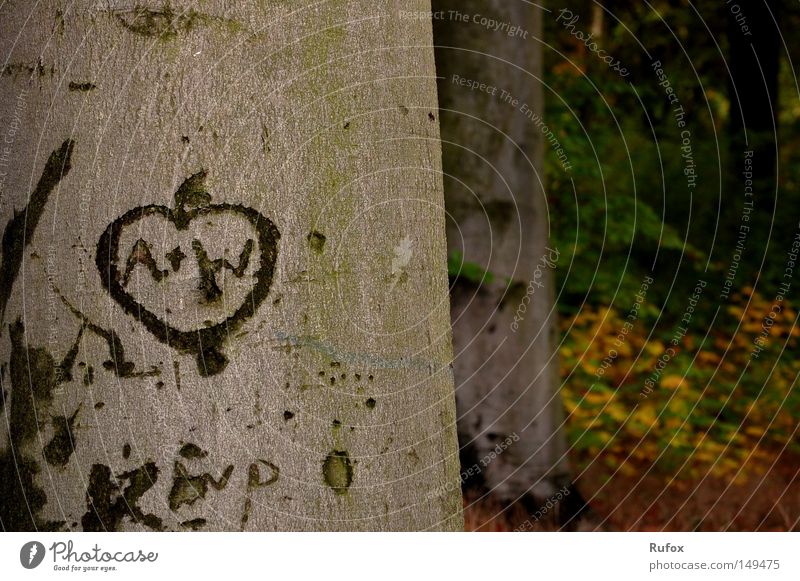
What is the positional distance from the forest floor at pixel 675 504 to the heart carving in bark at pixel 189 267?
2696 mm

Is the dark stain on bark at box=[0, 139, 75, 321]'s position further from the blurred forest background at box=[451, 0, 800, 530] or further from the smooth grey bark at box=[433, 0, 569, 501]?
the smooth grey bark at box=[433, 0, 569, 501]

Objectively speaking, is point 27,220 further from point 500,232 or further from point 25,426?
point 500,232

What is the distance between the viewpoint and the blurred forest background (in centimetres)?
515

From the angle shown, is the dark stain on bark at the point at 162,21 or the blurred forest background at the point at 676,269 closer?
the dark stain on bark at the point at 162,21

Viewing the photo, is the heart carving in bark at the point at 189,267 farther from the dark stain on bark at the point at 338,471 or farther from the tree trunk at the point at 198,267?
the dark stain on bark at the point at 338,471

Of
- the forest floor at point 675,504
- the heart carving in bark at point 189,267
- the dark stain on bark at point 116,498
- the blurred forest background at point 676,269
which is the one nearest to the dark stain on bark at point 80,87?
the heart carving in bark at point 189,267

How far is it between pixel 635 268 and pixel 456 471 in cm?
590

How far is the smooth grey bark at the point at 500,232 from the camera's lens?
4.11 metres

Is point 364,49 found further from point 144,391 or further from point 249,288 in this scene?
point 144,391

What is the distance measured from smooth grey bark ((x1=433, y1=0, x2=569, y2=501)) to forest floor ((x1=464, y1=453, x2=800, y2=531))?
19cm

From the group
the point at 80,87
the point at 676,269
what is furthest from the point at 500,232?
the point at 676,269

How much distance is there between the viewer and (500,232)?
413 centimetres

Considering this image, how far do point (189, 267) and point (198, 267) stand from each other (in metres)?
0.02
